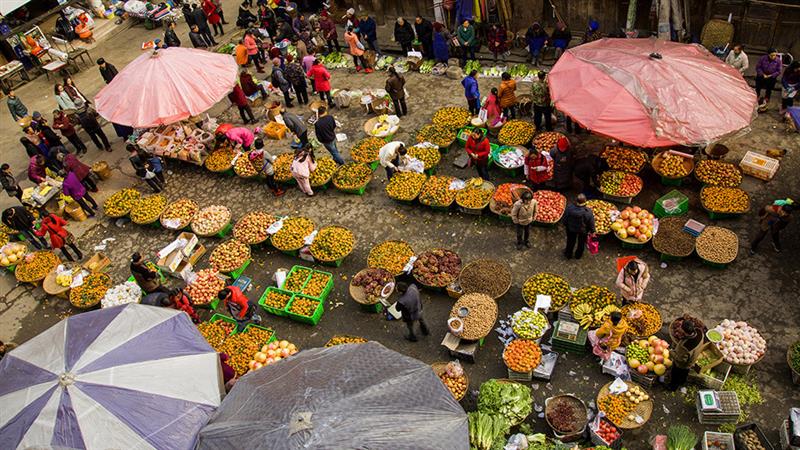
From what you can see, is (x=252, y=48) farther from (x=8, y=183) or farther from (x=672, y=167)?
(x=672, y=167)

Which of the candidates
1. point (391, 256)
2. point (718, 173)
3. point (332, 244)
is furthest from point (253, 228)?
point (718, 173)

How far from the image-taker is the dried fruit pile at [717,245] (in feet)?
35.1

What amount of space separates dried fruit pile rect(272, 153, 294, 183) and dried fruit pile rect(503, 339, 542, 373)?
748 centimetres

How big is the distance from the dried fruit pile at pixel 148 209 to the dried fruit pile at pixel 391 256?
19.5 feet

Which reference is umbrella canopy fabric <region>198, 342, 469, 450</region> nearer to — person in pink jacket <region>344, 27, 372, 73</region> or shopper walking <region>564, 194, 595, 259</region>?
shopper walking <region>564, 194, 595, 259</region>

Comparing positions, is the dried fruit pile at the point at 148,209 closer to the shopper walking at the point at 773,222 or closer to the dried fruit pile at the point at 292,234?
the dried fruit pile at the point at 292,234

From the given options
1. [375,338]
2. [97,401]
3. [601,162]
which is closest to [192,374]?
[97,401]

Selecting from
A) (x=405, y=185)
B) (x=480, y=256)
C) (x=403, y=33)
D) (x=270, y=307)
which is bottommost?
(x=480, y=256)

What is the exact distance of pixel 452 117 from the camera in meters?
15.0

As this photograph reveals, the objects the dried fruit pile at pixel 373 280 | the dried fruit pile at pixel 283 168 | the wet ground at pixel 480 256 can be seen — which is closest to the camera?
the wet ground at pixel 480 256

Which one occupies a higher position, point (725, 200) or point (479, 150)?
point (479, 150)

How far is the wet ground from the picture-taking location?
9.77 metres

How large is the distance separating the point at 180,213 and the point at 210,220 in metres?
0.94

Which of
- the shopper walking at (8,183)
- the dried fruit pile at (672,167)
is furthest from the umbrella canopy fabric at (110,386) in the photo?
the dried fruit pile at (672,167)
